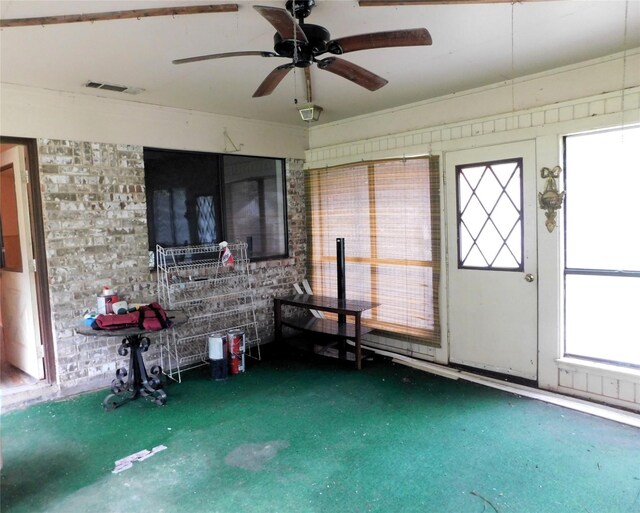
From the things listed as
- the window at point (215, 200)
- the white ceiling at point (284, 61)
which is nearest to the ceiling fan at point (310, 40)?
the white ceiling at point (284, 61)

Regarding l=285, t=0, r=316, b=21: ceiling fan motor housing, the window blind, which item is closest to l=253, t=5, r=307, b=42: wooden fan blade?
l=285, t=0, r=316, b=21: ceiling fan motor housing

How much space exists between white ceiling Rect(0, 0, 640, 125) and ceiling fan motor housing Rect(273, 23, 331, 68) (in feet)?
0.55

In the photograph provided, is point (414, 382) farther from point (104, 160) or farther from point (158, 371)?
point (104, 160)

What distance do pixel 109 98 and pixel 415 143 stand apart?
9.62 ft

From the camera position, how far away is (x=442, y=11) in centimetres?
248

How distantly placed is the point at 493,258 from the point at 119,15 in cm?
337

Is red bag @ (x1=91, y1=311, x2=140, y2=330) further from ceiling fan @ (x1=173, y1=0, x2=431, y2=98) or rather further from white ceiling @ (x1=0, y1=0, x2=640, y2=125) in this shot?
ceiling fan @ (x1=173, y1=0, x2=431, y2=98)

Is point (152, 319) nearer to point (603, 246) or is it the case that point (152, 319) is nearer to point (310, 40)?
point (310, 40)

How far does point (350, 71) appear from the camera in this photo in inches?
Answer: 102

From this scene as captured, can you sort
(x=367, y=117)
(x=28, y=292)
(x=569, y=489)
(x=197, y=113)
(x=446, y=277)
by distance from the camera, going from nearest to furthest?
(x=569, y=489) < (x=28, y=292) < (x=446, y=277) < (x=197, y=113) < (x=367, y=117)

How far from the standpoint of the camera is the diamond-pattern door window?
378 centimetres

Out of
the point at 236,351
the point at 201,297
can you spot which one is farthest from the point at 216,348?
the point at 201,297

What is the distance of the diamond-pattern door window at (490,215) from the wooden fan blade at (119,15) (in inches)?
102

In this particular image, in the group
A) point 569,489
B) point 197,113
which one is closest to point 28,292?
point 197,113
